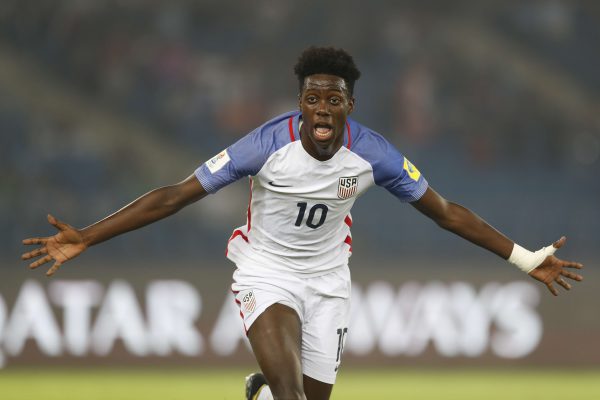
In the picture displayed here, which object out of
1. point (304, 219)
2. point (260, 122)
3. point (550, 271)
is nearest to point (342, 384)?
point (260, 122)

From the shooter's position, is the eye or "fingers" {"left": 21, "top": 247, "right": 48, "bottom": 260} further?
the eye

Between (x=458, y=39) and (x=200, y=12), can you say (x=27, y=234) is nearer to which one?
(x=200, y=12)

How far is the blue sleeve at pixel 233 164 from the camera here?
6.32 meters

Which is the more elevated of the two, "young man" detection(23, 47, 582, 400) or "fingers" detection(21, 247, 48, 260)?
"young man" detection(23, 47, 582, 400)

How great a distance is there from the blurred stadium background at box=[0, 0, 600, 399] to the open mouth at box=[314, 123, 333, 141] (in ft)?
19.6

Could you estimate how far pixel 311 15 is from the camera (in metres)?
16.9

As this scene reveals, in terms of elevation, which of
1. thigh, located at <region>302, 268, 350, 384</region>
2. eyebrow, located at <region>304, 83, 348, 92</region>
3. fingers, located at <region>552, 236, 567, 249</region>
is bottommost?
thigh, located at <region>302, 268, 350, 384</region>

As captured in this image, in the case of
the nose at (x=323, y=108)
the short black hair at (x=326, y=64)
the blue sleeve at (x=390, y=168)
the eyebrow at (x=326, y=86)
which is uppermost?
the short black hair at (x=326, y=64)

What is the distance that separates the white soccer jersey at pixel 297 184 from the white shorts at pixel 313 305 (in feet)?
0.29

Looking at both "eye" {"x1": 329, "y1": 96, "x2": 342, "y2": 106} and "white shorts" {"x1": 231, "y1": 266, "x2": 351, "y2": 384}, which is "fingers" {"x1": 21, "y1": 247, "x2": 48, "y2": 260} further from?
"eye" {"x1": 329, "y1": 96, "x2": 342, "y2": 106}

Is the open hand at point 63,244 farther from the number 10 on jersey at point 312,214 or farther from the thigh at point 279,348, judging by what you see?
the number 10 on jersey at point 312,214

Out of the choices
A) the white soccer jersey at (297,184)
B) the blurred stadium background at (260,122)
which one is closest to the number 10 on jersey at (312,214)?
the white soccer jersey at (297,184)

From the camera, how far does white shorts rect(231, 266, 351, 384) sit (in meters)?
Result: 6.49

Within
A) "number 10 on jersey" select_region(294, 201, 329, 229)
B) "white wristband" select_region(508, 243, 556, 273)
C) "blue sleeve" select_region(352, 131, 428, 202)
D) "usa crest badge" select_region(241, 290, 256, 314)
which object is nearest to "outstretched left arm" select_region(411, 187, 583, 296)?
"white wristband" select_region(508, 243, 556, 273)
